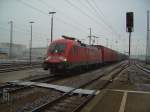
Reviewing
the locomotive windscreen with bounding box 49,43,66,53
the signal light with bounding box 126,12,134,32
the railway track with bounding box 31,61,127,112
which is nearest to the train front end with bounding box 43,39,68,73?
the locomotive windscreen with bounding box 49,43,66,53

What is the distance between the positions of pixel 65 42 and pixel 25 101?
502 inches

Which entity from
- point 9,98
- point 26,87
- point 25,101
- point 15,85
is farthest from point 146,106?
point 15,85

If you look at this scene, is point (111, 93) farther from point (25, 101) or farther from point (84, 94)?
point (25, 101)

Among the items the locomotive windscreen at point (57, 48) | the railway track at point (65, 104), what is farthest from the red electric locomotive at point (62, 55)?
the railway track at point (65, 104)

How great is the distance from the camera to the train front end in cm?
2210

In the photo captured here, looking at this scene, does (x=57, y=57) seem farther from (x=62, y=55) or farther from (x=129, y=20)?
(x=129, y=20)

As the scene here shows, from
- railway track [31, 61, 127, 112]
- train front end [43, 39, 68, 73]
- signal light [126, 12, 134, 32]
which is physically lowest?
railway track [31, 61, 127, 112]

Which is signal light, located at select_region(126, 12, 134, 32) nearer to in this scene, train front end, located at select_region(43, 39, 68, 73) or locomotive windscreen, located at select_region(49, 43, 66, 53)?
train front end, located at select_region(43, 39, 68, 73)

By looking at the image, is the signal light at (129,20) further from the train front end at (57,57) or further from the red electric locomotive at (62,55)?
the train front end at (57,57)

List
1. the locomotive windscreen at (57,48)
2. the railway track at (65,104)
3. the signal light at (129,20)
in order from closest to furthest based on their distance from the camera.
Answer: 1. the railway track at (65,104)
2. the signal light at (129,20)
3. the locomotive windscreen at (57,48)

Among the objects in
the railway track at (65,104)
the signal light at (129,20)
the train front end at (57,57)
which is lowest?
the railway track at (65,104)

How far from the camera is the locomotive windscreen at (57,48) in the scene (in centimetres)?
2315

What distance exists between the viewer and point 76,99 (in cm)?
1213

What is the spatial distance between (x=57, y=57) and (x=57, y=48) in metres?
1.06
